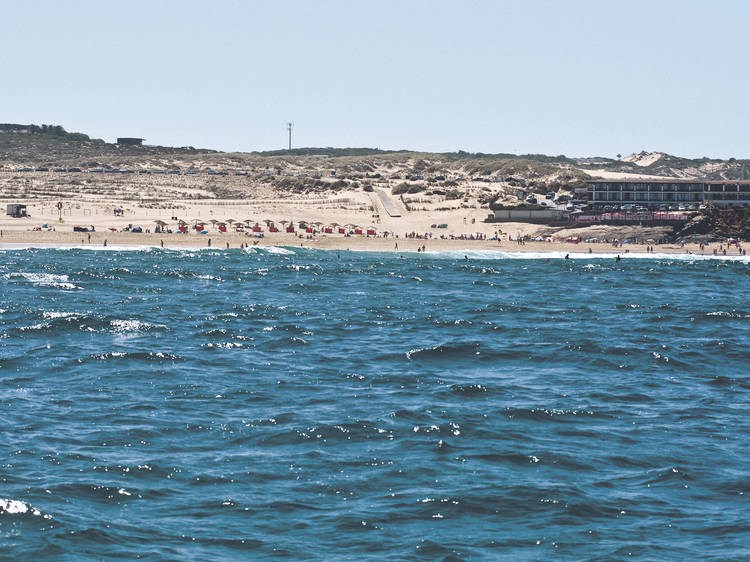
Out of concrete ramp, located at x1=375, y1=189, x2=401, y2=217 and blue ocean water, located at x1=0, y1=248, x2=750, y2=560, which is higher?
concrete ramp, located at x1=375, y1=189, x2=401, y2=217

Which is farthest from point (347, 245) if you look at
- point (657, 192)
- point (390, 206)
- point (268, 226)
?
point (657, 192)

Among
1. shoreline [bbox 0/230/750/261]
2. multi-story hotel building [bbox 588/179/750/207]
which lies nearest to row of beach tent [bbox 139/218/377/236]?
shoreline [bbox 0/230/750/261]

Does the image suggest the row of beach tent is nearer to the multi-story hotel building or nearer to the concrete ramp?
the concrete ramp

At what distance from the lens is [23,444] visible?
37625 mm

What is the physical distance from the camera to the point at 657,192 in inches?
7574

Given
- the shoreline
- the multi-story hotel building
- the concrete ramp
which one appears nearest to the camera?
the shoreline

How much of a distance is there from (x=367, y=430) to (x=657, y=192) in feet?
537

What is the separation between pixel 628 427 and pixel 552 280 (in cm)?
6986

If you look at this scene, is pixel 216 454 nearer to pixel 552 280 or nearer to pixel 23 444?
pixel 23 444

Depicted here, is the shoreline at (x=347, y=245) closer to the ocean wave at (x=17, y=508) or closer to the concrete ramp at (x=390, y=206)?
the concrete ramp at (x=390, y=206)

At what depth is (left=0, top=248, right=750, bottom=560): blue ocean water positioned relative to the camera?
29906 mm

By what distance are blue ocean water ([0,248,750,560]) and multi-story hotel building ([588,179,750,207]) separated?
112 meters

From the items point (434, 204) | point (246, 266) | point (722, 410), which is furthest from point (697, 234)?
point (722, 410)

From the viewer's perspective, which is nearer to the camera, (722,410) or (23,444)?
(23,444)
